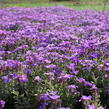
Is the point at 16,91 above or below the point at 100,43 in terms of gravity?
below

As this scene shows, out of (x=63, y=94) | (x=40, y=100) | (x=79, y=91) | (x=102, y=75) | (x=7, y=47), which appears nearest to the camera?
(x=40, y=100)

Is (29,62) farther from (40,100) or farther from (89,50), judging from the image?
(89,50)

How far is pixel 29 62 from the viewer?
4371 mm

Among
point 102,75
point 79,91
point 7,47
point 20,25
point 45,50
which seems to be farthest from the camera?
point 20,25

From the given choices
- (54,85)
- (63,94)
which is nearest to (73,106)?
(63,94)

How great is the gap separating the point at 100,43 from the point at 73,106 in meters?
2.35

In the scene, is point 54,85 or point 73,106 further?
point 54,85

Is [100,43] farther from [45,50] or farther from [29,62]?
[29,62]

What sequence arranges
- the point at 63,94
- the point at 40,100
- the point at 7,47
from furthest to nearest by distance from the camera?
the point at 7,47, the point at 63,94, the point at 40,100

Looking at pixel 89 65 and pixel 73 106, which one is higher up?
pixel 89 65

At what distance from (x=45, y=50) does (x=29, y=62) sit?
0.92m

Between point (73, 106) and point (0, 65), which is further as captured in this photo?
point (0, 65)

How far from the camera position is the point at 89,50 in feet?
17.2

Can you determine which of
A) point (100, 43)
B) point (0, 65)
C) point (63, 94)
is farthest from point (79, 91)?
point (100, 43)
